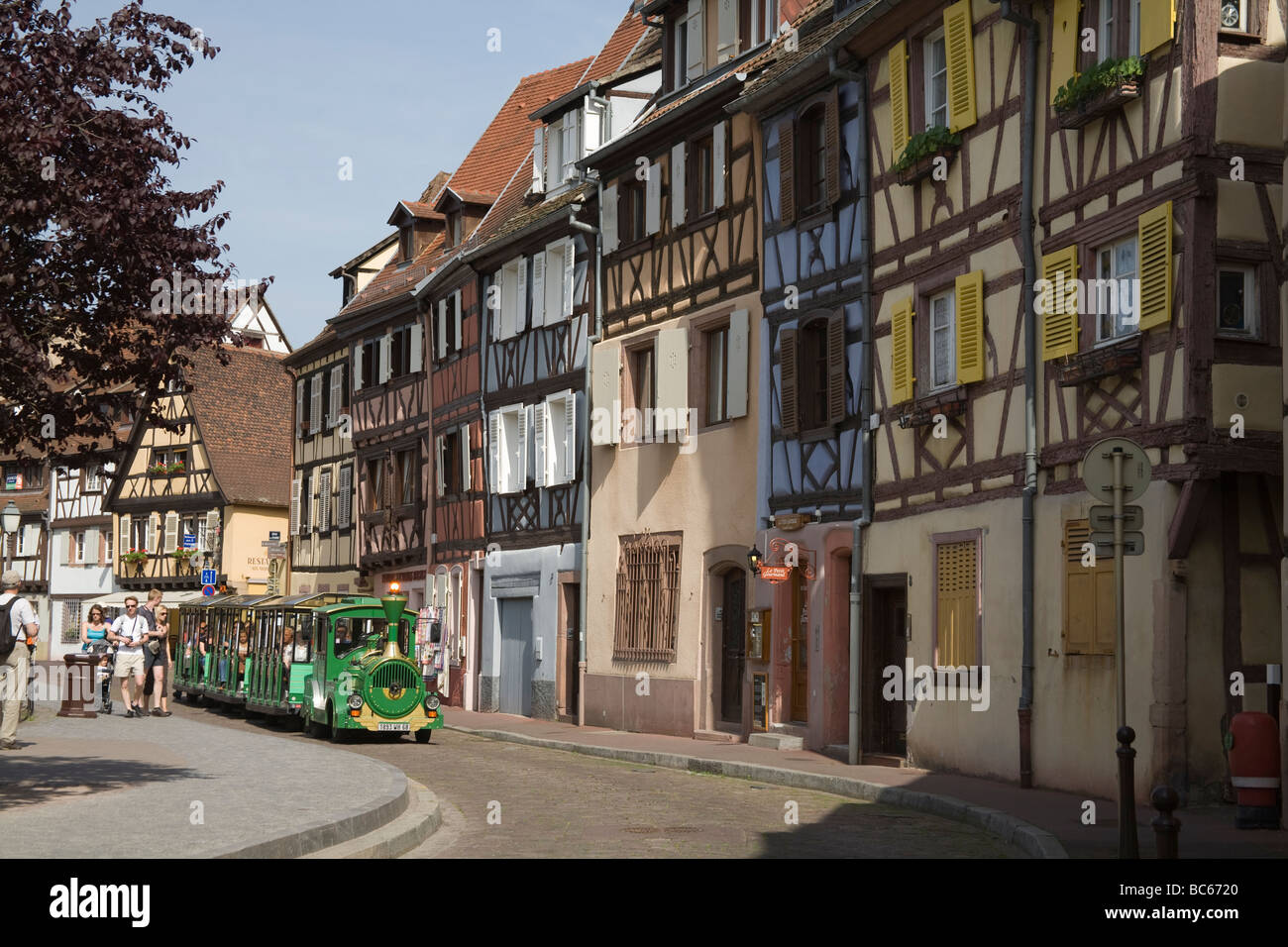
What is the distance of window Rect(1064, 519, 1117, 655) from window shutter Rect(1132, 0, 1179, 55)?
443 cm

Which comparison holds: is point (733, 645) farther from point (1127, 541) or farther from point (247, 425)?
point (247, 425)

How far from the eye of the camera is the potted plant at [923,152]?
19719 millimetres

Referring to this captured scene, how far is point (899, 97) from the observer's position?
68.8 feet

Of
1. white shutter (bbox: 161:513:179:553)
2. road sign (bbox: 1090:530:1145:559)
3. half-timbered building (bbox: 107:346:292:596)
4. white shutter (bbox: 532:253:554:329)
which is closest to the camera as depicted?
road sign (bbox: 1090:530:1145:559)

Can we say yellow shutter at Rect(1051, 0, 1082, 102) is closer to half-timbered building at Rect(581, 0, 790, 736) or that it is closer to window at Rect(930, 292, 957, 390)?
window at Rect(930, 292, 957, 390)

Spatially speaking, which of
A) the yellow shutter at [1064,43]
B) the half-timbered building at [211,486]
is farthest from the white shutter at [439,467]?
the yellow shutter at [1064,43]

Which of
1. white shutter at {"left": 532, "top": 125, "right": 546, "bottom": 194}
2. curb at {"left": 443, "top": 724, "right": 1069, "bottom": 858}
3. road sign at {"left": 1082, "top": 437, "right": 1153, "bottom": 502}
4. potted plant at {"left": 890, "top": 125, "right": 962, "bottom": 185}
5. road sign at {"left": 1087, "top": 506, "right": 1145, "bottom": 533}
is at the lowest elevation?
curb at {"left": 443, "top": 724, "right": 1069, "bottom": 858}

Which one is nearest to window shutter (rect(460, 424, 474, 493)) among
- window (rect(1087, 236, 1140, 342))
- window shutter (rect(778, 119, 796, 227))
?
window shutter (rect(778, 119, 796, 227))

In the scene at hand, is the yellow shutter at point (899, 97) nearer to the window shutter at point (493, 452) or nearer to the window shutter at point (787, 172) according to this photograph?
the window shutter at point (787, 172)

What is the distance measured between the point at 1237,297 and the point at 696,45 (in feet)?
46.3

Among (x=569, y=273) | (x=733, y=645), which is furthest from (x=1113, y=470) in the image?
(x=569, y=273)

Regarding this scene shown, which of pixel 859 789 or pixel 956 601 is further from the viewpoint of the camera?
pixel 956 601

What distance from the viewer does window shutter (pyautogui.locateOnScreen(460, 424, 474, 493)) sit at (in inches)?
1394

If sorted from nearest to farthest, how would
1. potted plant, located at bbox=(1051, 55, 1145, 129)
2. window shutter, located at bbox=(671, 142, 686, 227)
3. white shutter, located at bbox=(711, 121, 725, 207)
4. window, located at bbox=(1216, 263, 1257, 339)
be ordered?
window, located at bbox=(1216, 263, 1257, 339)
potted plant, located at bbox=(1051, 55, 1145, 129)
white shutter, located at bbox=(711, 121, 725, 207)
window shutter, located at bbox=(671, 142, 686, 227)
